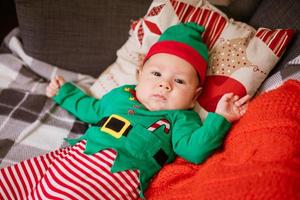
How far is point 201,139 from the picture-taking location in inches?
41.9

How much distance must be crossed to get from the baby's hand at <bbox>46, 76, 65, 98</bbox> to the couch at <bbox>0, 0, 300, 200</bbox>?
4cm

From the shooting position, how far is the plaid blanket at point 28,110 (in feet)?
4.20

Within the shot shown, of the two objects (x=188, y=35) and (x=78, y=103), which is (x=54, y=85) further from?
(x=188, y=35)

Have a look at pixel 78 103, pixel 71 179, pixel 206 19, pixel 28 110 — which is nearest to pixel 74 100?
pixel 78 103

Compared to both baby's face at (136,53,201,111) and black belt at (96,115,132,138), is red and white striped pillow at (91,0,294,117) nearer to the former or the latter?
baby's face at (136,53,201,111)

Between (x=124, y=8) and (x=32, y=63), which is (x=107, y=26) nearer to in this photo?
(x=124, y=8)

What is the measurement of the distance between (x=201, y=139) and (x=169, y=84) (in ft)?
0.70

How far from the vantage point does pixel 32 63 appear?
1.64m

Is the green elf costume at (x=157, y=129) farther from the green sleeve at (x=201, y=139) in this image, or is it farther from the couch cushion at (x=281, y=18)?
the couch cushion at (x=281, y=18)

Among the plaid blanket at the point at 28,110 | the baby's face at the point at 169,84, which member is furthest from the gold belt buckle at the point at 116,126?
the plaid blanket at the point at 28,110

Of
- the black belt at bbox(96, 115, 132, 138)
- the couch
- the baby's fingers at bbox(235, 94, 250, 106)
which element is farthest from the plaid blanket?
the baby's fingers at bbox(235, 94, 250, 106)

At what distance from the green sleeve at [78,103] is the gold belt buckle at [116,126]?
19cm

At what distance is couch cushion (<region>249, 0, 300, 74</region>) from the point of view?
4.14 ft

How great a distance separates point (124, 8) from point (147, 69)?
410 mm
